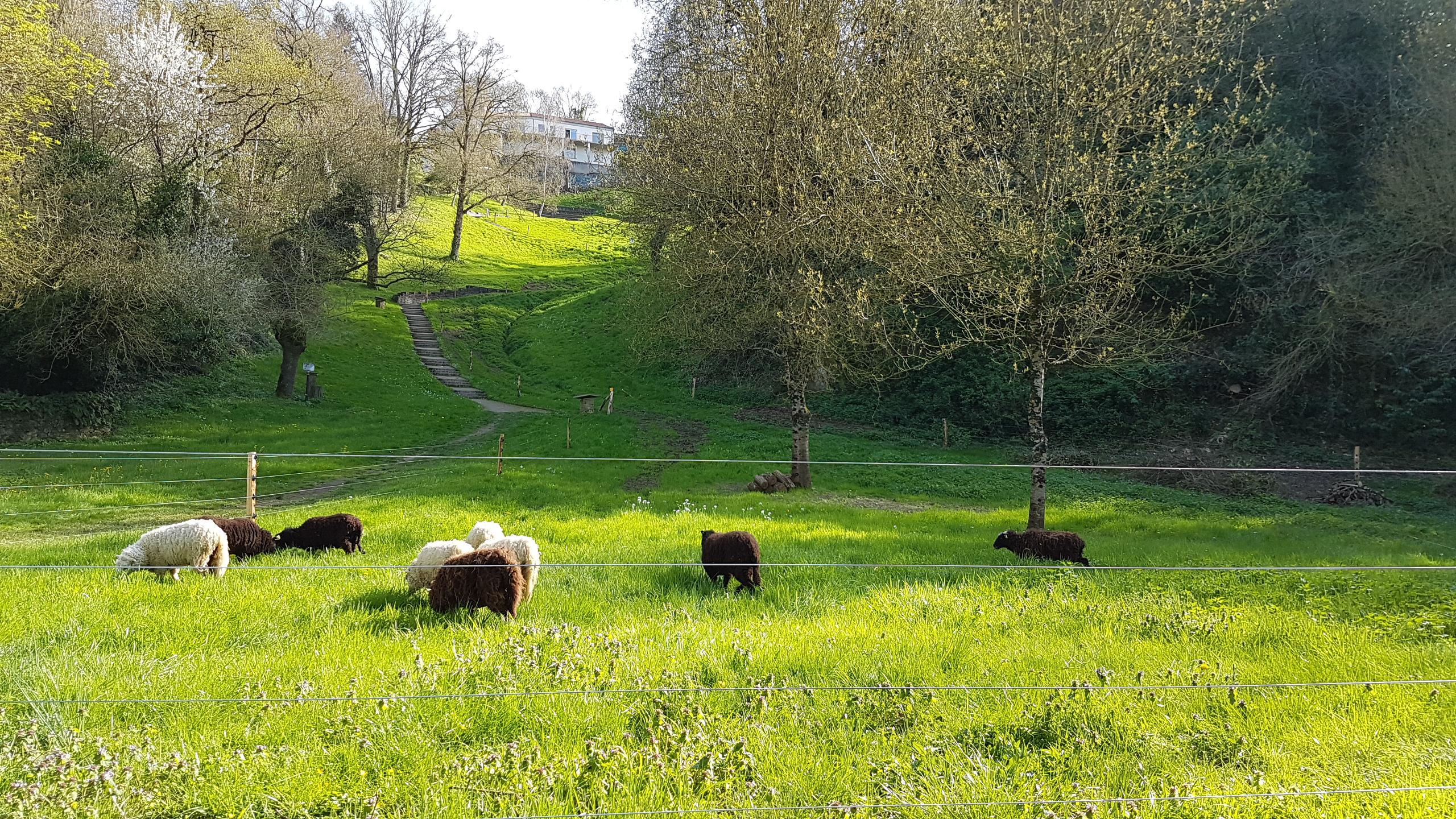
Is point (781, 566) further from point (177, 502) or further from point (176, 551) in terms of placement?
point (177, 502)

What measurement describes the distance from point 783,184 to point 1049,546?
10.5 meters

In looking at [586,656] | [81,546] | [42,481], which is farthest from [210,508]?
[586,656]

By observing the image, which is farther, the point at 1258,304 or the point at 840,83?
the point at 1258,304

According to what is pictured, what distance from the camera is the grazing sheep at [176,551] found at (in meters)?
8.09

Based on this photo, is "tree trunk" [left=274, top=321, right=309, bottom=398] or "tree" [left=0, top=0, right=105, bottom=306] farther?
Answer: "tree trunk" [left=274, top=321, right=309, bottom=398]

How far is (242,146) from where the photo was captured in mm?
28922

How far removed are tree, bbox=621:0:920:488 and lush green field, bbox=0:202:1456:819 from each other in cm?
608

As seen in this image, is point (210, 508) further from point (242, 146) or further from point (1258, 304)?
point (1258, 304)

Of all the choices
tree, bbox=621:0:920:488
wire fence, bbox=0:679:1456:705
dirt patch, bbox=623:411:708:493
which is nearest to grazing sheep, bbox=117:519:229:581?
wire fence, bbox=0:679:1456:705

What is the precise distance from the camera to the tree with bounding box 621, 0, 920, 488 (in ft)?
53.6

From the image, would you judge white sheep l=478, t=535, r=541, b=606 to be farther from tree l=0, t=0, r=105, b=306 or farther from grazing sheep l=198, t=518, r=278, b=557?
tree l=0, t=0, r=105, b=306

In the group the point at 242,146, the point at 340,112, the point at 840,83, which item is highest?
the point at 340,112

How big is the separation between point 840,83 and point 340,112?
25.6 m

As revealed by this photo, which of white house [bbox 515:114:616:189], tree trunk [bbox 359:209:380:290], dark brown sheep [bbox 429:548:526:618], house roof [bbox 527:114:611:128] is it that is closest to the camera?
dark brown sheep [bbox 429:548:526:618]
